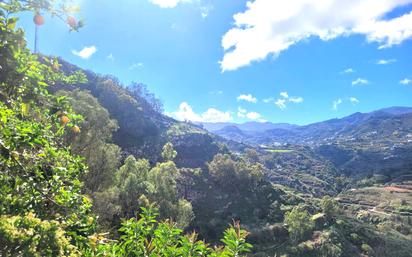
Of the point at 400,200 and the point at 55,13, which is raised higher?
the point at 55,13

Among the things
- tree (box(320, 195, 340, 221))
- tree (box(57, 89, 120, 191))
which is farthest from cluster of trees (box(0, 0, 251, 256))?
tree (box(320, 195, 340, 221))

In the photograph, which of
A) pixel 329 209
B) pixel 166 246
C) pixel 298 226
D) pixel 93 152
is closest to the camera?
pixel 166 246

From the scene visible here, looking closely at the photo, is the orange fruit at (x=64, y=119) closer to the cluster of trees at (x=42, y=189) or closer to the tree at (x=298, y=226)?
the cluster of trees at (x=42, y=189)

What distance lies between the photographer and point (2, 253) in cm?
432

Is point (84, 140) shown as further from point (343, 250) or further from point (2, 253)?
point (343, 250)

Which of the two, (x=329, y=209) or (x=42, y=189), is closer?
(x=42, y=189)

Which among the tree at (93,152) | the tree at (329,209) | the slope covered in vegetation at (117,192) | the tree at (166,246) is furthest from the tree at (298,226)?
the tree at (166,246)

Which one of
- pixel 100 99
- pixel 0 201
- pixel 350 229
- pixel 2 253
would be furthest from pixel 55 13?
pixel 100 99

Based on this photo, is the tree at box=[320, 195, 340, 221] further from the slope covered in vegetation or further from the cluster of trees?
the cluster of trees

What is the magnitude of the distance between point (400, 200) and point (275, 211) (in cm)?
7020

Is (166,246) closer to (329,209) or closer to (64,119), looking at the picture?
(64,119)

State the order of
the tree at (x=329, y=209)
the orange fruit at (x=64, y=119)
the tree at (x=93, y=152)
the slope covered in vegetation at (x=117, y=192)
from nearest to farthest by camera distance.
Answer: the slope covered in vegetation at (x=117, y=192), the orange fruit at (x=64, y=119), the tree at (x=93, y=152), the tree at (x=329, y=209)

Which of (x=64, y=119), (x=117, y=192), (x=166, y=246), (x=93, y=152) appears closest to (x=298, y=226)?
(x=117, y=192)

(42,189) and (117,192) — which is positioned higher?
(42,189)
